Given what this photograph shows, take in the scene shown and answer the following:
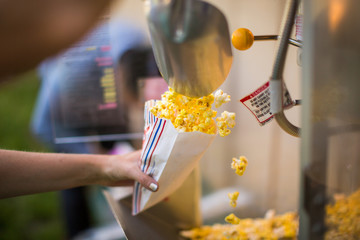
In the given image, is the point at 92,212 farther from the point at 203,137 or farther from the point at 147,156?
the point at 203,137

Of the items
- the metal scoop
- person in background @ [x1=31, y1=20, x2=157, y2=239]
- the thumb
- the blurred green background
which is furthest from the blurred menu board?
the metal scoop

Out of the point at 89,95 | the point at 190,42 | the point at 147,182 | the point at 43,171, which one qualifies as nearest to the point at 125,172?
the point at 147,182

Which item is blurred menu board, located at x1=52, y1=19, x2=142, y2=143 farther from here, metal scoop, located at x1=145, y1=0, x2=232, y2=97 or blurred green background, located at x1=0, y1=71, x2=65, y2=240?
metal scoop, located at x1=145, y1=0, x2=232, y2=97

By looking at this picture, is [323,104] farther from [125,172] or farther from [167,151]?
[125,172]

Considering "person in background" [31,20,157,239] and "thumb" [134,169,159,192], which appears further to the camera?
"person in background" [31,20,157,239]

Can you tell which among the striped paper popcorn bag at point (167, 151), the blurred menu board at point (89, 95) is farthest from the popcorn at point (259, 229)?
the blurred menu board at point (89, 95)

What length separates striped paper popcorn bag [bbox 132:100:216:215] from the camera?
73 cm

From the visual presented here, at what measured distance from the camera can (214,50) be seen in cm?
58

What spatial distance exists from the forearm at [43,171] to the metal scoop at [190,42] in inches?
18.1

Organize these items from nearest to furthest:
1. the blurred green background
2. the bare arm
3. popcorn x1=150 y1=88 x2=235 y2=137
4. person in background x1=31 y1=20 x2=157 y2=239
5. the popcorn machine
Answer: the popcorn machine → popcorn x1=150 y1=88 x2=235 y2=137 → the bare arm → person in background x1=31 y1=20 x2=157 y2=239 → the blurred green background

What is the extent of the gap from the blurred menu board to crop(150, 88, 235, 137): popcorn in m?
0.91

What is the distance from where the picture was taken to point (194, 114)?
735mm

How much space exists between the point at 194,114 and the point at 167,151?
4.1 inches

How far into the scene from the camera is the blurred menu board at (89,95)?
1.59 metres
